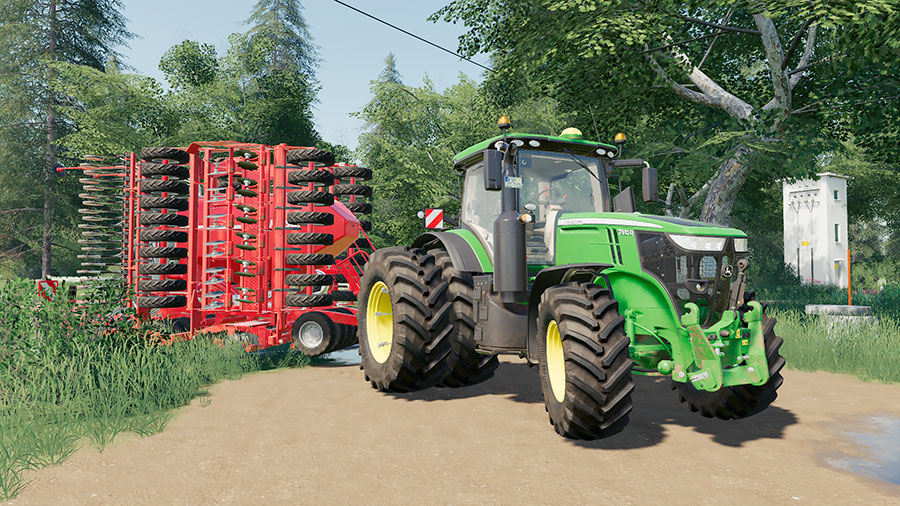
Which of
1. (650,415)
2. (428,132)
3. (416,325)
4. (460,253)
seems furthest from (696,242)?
(428,132)

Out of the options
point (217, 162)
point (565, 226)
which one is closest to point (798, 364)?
point (565, 226)

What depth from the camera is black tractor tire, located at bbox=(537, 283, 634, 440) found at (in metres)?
4.52

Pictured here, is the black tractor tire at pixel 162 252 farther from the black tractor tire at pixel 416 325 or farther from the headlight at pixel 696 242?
the headlight at pixel 696 242

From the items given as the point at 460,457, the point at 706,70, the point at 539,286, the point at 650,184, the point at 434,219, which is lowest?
the point at 460,457

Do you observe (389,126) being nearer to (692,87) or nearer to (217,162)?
(692,87)

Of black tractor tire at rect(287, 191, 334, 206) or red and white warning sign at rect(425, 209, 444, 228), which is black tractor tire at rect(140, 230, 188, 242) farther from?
red and white warning sign at rect(425, 209, 444, 228)

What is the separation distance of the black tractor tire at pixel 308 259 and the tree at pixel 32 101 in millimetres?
22137

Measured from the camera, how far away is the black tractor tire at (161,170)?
865cm

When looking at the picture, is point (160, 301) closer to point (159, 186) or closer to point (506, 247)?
point (159, 186)

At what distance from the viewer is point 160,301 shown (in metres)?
8.17

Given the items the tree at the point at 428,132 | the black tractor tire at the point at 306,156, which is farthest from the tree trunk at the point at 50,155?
the black tractor tire at the point at 306,156

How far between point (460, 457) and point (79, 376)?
3.88m

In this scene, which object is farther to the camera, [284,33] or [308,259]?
[284,33]

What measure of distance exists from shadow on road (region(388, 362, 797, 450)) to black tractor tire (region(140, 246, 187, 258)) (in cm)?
381
